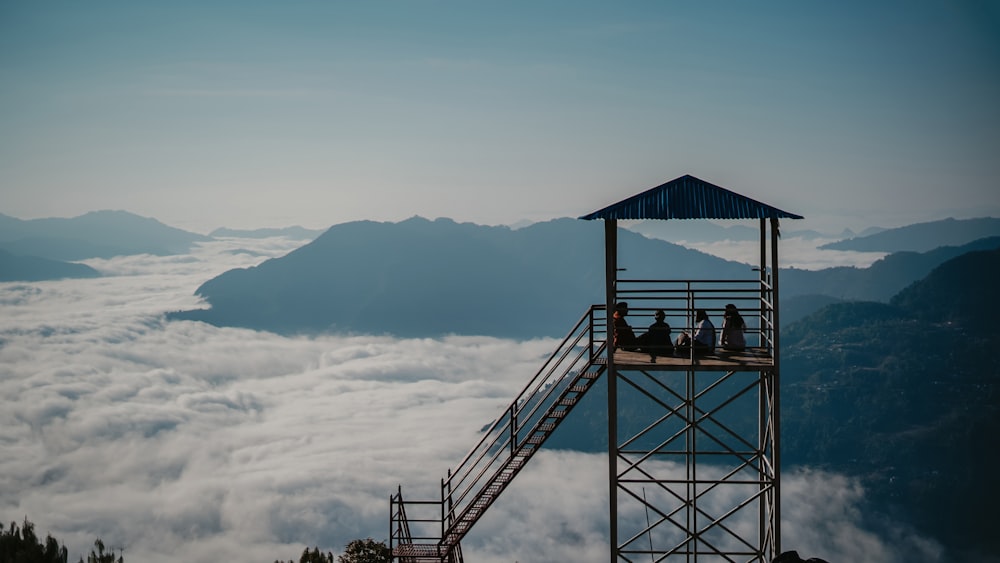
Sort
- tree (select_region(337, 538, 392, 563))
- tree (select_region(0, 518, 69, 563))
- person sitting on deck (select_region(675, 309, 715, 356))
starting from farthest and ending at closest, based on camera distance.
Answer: tree (select_region(0, 518, 69, 563)) → tree (select_region(337, 538, 392, 563)) → person sitting on deck (select_region(675, 309, 715, 356))

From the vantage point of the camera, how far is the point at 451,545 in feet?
88.5

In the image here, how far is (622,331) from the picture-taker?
2612 cm

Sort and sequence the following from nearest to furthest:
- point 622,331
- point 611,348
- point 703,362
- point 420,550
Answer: point 703,362, point 611,348, point 622,331, point 420,550

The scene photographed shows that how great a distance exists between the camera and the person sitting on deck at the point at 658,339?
1014 inches

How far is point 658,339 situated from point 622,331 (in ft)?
3.41

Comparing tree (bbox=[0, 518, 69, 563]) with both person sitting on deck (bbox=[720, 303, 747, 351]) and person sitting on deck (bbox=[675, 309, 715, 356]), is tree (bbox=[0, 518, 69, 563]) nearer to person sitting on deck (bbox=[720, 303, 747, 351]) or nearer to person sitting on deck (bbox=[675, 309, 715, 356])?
person sitting on deck (bbox=[675, 309, 715, 356])

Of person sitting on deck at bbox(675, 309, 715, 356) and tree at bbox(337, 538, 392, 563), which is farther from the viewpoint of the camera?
tree at bbox(337, 538, 392, 563)

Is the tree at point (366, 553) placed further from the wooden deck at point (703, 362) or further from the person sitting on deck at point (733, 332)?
the person sitting on deck at point (733, 332)

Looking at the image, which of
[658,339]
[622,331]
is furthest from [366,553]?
[658,339]

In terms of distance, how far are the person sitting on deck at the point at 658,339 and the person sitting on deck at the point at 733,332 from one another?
1.54 meters

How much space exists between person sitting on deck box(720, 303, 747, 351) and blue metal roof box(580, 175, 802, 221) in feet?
9.00

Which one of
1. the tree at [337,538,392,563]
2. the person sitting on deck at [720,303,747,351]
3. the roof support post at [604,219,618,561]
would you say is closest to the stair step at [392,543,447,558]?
the tree at [337,538,392,563]

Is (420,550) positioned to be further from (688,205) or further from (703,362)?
(688,205)

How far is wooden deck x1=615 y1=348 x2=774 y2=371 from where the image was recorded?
24656mm
